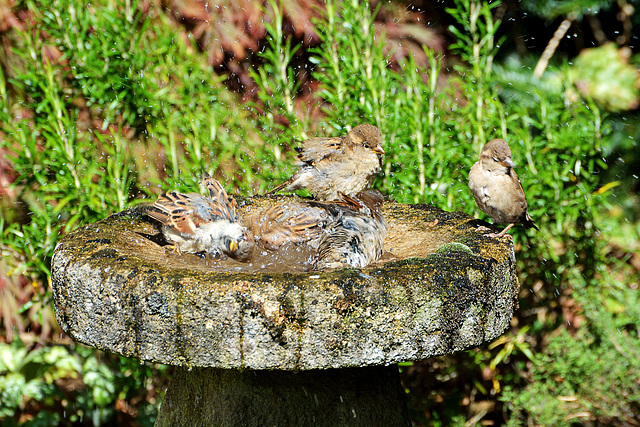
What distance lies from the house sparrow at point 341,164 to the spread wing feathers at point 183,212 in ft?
3.29

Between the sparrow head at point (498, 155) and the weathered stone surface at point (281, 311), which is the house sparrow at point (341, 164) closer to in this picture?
the sparrow head at point (498, 155)

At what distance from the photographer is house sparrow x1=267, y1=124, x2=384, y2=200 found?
3959mm

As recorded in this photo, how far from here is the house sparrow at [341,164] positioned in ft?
13.0

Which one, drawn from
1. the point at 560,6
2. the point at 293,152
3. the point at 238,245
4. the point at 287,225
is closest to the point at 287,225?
the point at 287,225

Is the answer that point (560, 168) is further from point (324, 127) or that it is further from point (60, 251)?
point (60, 251)

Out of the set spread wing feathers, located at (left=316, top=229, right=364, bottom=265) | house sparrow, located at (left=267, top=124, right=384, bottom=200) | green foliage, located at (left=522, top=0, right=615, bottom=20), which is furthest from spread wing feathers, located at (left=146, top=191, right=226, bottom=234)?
green foliage, located at (left=522, top=0, right=615, bottom=20)

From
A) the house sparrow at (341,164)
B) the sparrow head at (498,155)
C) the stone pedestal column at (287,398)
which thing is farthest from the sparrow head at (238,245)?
the sparrow head at (498,155)

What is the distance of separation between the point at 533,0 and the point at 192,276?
12.5 feet

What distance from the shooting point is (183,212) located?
306 cm

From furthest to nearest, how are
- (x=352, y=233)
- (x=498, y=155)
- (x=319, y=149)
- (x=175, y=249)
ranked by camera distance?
(x=319, y=149), (x=498, y=155), (x=175, y=249), (x=352, y=233)

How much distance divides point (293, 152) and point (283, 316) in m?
2.61

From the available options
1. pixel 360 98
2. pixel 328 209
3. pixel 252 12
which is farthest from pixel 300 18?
pixel 328 209

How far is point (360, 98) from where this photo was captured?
185 inches

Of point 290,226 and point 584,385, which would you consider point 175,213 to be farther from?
point 584,385
